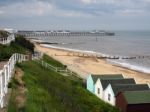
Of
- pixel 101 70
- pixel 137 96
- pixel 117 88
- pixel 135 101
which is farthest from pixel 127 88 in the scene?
pixel 101 70

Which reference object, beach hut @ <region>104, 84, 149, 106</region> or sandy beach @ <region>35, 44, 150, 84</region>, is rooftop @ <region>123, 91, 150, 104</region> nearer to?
beach hut @ <region>104, 84, 149, 106</region>

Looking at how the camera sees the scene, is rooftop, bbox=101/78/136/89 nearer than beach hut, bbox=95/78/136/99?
Yes

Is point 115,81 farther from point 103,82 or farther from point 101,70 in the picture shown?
point 101,70

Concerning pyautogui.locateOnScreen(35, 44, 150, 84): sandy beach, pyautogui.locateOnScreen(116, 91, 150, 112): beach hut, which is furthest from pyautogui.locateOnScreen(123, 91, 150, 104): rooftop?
pyautogui.locateOnScreen(35, 44, 150, 84): sandy beach

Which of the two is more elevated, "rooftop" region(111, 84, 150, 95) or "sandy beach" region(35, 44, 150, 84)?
"rooftop" region(111, 84, 150, 95)

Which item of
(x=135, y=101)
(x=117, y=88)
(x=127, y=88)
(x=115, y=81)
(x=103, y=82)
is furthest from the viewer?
(x=103, y=82)

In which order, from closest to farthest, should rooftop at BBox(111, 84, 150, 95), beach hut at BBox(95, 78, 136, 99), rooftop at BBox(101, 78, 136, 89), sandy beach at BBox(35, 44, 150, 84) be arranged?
1. rooftop at BBox(111, 84, 150, 95)
2. rooftop at BBox(101, 78, 136, 89)
3. beach hut at BBox(95, 78, 136, 99)
4. sandy beach at BBox(35, 44, 150, 84)

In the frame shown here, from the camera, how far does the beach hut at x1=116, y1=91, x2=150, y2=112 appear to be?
23406 mm

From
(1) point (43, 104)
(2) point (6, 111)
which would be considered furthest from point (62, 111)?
(2) point (6, 111)

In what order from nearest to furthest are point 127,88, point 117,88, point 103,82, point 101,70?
point 127,88
point 117,88
point 103,82
point 101,70

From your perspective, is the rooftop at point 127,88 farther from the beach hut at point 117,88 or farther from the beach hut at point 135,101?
the beach hut at point 135,101

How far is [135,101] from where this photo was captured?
928 inches

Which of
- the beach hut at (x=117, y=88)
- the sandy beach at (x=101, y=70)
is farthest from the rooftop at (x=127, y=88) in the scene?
the sandy beach at (x=101, y=70)

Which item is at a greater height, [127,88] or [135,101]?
[127,88]
